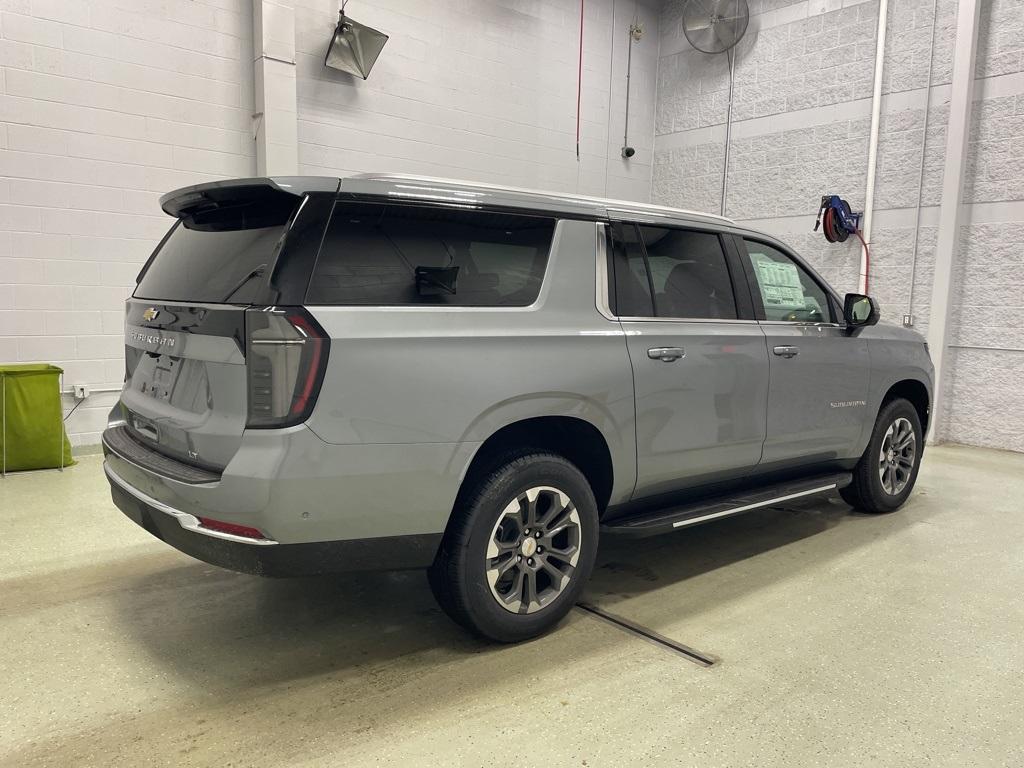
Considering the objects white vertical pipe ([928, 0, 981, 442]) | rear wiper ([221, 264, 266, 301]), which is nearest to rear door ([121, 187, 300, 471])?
rear wiper ([221, 264, 266, 301])

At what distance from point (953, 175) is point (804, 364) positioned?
4559mm

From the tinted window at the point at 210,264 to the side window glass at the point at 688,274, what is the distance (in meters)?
1.64

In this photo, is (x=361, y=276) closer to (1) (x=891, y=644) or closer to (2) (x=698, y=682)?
(2) (x=698, y=682)

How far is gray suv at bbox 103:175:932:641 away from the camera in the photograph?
2219 mm

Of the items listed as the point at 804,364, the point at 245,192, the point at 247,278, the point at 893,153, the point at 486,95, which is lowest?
the point at 804,364

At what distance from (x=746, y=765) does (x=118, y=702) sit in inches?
77.5

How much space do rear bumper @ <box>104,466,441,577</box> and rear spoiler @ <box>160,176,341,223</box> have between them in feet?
3.45

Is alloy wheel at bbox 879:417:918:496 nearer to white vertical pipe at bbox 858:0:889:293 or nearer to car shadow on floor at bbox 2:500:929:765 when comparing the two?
car shadow on floor at bbox 2:500:929:765

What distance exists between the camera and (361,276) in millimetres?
2336

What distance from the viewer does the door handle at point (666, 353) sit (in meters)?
3.04

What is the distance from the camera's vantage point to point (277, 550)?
2217 millimetres

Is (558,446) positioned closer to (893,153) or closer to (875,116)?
(893,153)

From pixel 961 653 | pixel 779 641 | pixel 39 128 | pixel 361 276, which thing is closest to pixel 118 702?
pixel 361 276

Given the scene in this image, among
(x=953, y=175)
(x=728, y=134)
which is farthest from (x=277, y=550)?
(x=728, y=134)
